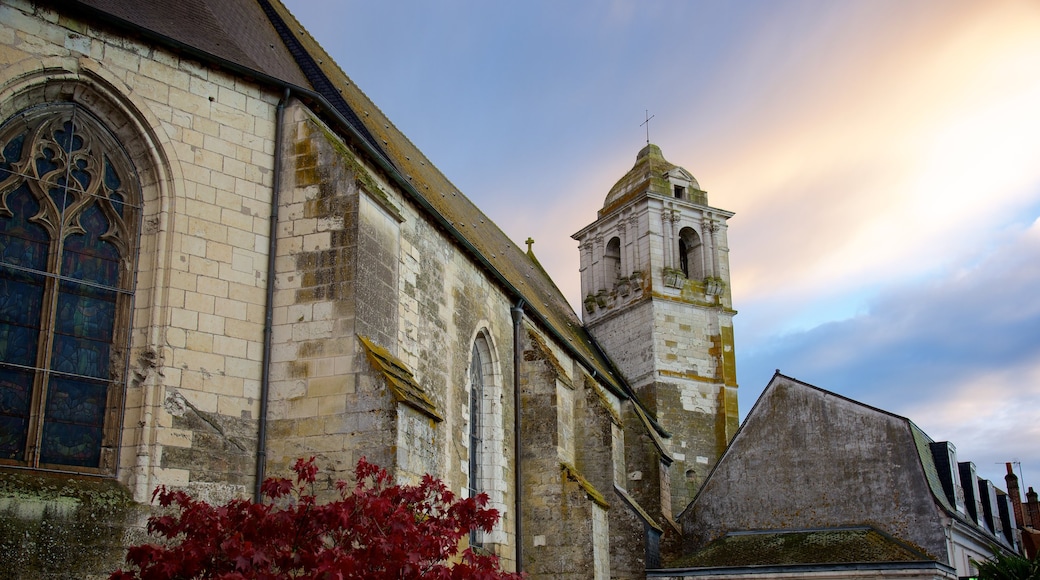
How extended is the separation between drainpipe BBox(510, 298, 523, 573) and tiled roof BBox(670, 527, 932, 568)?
10.3ft

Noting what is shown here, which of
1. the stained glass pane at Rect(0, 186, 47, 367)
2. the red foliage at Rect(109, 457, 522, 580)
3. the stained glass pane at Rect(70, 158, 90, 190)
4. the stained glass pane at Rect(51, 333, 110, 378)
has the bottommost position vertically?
the red foliage at Rect(109, 457, 522, 580)

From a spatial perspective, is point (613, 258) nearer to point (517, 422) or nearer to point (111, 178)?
point (517, 422)

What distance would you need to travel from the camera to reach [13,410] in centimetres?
887

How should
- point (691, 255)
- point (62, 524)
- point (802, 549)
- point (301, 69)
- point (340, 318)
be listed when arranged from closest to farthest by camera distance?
point (62, 524) → point (340, 318) → point (301, 69) → point (802, 549) → point (691, 255)

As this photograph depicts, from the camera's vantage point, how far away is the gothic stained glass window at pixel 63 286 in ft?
29.6

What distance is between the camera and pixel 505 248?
941 inches

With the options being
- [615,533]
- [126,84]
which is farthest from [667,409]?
[126,84]

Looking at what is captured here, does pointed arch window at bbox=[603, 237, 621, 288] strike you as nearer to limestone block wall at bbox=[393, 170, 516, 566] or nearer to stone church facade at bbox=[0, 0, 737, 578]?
limestone block wall at bbox=[393, 170, 516, 566]

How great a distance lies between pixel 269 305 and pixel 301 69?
176 inches

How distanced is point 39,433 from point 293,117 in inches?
168

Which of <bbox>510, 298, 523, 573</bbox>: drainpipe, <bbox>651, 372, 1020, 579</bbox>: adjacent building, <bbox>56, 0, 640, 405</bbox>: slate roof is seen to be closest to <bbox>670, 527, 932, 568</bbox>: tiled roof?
<bbox>651, 372, 1020, 579</bbox>: adjacent building

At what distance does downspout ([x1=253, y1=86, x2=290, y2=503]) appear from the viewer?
1009 cm

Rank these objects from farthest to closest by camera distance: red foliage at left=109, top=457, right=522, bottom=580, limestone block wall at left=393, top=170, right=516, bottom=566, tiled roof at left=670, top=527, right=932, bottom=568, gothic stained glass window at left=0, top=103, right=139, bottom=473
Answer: tiled roof at left=670, top=527, right=932, bottom=568, limestone block wall at left=393, top=170, right=516, bottom=566, gothic stained glass window at left=0, top=103, right=139, bottom=473, red foliage at left=109, top=457, right=522, bottom=580

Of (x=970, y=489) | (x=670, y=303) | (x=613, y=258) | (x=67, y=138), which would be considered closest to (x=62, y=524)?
(x=67, y=138)
